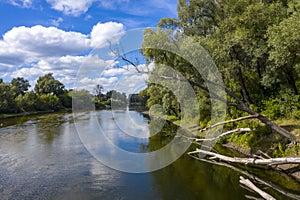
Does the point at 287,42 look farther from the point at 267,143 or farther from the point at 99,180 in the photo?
the point at 99,180

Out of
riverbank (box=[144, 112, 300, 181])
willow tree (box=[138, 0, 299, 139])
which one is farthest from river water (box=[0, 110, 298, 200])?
willow tree (box=[138, 0, 299, 139])

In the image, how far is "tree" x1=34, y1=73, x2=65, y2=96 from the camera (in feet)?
232

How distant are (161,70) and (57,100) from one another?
5522 centimetres

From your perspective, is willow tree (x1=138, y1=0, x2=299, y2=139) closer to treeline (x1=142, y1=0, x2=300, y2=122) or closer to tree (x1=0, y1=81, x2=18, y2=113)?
treeline (x1=142, y1=0, x2=300, y2=122)

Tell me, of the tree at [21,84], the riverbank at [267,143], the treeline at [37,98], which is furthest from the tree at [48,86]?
the riverbank at [267,143]

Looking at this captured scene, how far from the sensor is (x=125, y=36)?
32.0ft

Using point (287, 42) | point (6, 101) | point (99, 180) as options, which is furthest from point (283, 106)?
point (6, 101)

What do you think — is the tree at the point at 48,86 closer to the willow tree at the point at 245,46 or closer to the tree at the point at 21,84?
the tree at the point at 21,84

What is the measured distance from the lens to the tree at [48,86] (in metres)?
70.8

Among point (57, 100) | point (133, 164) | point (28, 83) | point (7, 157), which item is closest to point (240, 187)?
point (133, 164)

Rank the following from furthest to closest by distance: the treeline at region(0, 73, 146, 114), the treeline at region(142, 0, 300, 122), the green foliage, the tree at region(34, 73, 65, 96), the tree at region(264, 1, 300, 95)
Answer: the tree at region(34, 73, 65, 96)
the treeline at region(0, 73, 146, 114)
the green foliage
the treeline at region(142, 0, 300, 122)
the tree at region(264, 1, 300, 95)

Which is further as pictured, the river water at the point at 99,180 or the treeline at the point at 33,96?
the treeline at the point at 33,96

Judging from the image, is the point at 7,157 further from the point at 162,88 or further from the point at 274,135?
the point at 274,135

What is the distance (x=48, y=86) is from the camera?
7056 centimetres
